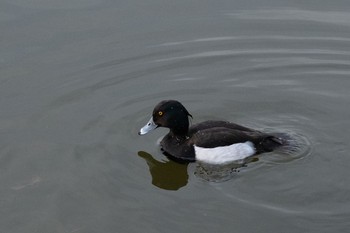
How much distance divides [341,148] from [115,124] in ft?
11.7

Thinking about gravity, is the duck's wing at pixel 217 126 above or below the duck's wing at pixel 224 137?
above

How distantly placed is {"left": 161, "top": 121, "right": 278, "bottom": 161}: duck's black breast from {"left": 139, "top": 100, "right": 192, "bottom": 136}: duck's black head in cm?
19

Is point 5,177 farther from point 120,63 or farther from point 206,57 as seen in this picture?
point 206,57

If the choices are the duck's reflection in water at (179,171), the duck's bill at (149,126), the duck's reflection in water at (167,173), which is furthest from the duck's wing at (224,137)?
the duck's bill at (149,126)

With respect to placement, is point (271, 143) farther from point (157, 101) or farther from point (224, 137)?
point (157, 101)

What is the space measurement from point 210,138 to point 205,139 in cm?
8

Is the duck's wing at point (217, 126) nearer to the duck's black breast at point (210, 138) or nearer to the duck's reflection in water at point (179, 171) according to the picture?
the duck's black breast at point (210, 138)

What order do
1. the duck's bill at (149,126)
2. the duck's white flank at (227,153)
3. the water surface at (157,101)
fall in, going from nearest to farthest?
the water surface at (157,101), the duck's white flank at (227,153), the duck's bill at (149,126)

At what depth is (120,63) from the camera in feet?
48.2

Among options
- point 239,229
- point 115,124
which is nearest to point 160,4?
point 115,124

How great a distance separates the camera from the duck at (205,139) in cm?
1180

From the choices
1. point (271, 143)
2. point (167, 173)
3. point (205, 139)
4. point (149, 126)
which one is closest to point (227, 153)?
point (205, 139)

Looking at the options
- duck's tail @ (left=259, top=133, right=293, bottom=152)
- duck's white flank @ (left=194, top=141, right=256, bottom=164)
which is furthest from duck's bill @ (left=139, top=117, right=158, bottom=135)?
duck's tail @ (left=259, top=133, right=293, bottom=152)

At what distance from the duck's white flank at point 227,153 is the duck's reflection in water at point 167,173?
38 centimetres
